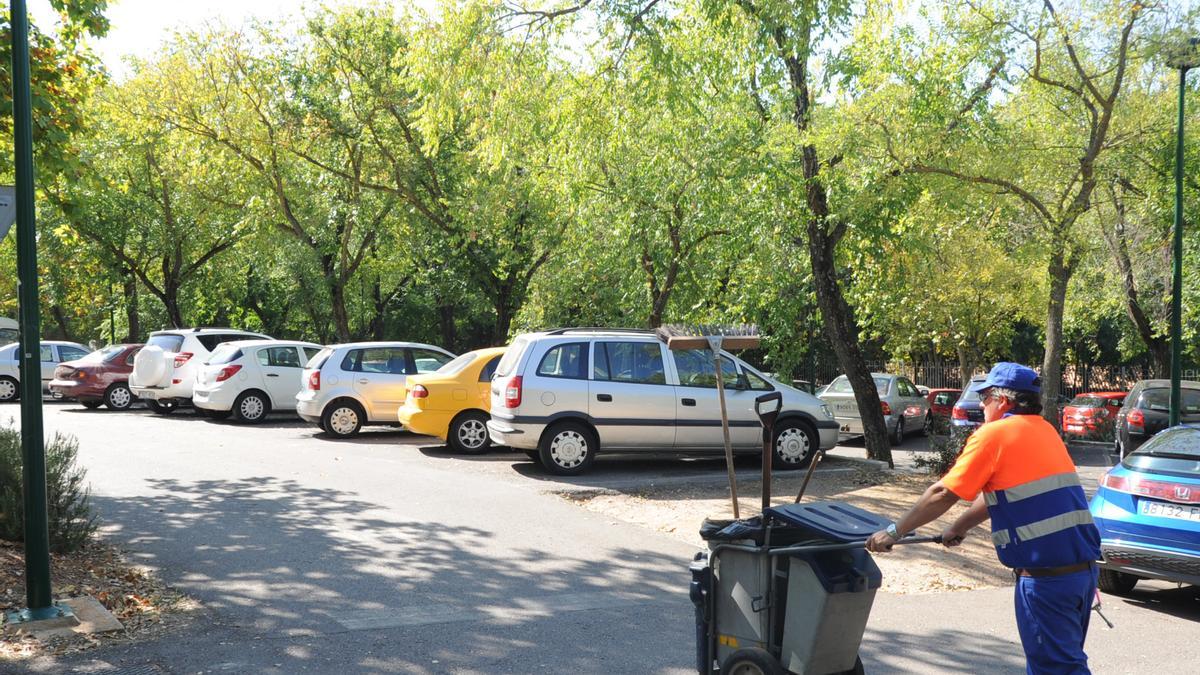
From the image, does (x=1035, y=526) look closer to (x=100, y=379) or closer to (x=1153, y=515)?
(x=1153, y=515)

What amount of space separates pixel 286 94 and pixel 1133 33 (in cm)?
1661

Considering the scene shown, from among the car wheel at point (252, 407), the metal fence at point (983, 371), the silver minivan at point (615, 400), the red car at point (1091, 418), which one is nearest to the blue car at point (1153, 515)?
the silver minivan at point (615, 400)

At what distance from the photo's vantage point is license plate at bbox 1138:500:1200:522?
729 cm

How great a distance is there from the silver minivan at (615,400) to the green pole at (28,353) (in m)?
6.89

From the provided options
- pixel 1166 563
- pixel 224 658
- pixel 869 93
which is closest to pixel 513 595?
pixel 224 658

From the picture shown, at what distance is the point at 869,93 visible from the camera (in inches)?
530

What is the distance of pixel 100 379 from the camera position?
22.0 m

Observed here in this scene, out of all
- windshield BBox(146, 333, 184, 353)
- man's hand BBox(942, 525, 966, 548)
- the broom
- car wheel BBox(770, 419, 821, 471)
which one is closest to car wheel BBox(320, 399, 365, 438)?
windshield BBox(146, 333, 184, 353)

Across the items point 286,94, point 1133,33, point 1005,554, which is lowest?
point 1005,554

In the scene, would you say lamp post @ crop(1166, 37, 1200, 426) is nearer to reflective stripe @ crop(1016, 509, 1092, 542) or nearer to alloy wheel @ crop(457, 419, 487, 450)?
alloy wheel @ crop(457, 419, 487, 450)

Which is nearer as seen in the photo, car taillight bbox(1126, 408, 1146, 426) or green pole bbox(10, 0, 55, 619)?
green pole bbox(10, 0, 55, 619)

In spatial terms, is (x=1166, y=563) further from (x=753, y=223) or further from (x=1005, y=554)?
(x=753, y=223)

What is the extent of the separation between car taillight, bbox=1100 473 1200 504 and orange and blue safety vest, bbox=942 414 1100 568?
3.59m

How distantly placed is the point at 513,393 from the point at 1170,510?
7386 millimetres
